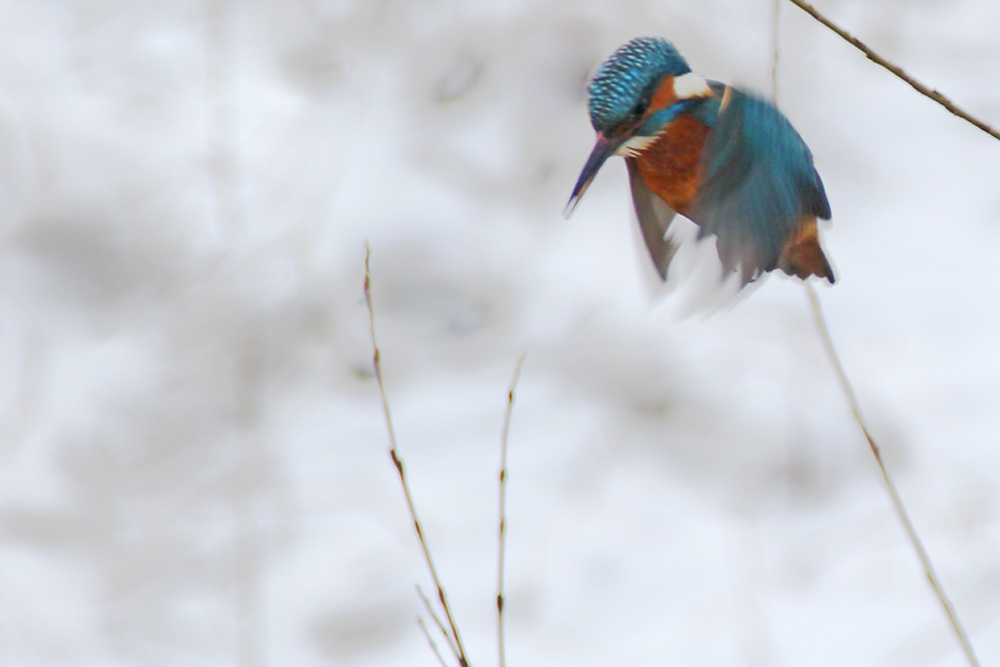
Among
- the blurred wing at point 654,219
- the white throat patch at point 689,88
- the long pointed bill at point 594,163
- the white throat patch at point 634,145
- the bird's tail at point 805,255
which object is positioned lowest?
the bird's tail at point 805,255

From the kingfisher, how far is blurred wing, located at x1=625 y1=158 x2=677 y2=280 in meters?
0.02

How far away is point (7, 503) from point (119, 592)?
16 centimetres

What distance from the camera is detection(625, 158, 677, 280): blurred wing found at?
0.40 metres

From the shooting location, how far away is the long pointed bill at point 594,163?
1.11 feet

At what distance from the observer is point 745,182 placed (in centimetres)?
36

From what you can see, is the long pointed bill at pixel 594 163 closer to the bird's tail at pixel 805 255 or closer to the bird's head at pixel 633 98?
the bird's head at pixel 633 98

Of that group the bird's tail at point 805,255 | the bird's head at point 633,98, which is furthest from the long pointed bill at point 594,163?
the bird's tail at point 805,255

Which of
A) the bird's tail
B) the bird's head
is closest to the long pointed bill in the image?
the bird's head

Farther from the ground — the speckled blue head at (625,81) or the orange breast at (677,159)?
the speckled blue head at (625,81)

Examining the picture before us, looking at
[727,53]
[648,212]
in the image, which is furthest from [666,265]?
[727,53]

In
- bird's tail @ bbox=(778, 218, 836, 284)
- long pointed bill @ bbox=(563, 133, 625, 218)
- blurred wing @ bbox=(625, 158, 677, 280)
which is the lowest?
bird's tail @ bbox=(778, 218, 836, 284)

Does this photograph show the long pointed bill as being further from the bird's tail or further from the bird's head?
the bird's tail

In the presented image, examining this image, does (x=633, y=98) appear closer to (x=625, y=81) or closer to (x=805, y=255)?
(x=625, y=81)

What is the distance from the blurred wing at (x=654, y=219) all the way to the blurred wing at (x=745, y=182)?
0.10 ft
